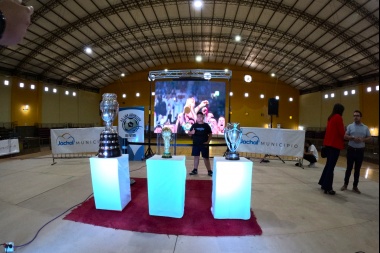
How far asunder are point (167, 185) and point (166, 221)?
50 centimetres

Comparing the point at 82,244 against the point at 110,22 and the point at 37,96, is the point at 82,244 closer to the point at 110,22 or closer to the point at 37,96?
the point at 110,22

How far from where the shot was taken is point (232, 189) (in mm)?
3279

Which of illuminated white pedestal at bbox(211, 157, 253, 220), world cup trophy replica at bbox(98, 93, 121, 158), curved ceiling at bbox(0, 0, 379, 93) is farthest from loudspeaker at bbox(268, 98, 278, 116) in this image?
world cup trophy replica at bbox(98, 93, 121, 158)

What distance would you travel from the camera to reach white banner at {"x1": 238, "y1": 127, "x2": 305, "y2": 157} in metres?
7.71

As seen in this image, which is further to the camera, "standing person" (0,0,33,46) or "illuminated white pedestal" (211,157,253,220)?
"illuminated white pedestal" (211,157,253,220)

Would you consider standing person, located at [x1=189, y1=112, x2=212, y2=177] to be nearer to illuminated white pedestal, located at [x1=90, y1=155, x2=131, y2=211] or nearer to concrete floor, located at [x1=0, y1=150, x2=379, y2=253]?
concrete floor, located at [x1=0, y1=150, x2=379, y2=253]

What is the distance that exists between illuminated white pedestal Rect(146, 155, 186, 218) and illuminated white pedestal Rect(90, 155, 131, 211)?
1.79 feet

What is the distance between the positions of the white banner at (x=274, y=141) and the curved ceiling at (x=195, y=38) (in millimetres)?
7936

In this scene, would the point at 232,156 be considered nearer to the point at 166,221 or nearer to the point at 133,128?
the point at 166,221

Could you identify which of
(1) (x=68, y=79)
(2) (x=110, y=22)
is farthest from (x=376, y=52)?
(1) (x=68, y=79)

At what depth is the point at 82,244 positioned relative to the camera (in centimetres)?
267

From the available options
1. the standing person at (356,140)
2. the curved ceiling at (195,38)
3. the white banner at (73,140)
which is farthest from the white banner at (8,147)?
the standing person at (356,140)

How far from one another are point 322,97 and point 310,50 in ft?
25.6

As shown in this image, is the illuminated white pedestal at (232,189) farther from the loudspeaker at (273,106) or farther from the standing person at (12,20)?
the loudspeaker at (273,106)
